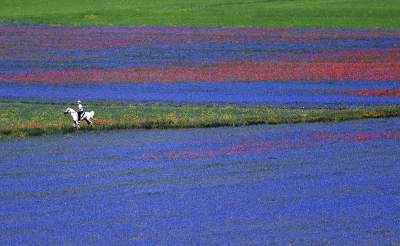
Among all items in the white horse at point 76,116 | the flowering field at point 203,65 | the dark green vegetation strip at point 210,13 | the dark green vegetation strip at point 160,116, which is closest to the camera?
the white horse at point 76,116

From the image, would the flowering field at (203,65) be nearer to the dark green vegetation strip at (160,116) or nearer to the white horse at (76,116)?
the dark green vegetation strip at (160,116)

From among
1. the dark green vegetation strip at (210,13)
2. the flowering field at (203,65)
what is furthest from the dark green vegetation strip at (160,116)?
the dark green vegetation strip at (210,13)

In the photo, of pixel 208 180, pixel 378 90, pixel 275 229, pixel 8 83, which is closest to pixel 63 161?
pixel 208 180

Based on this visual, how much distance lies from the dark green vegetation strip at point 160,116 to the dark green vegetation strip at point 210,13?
98.0ft

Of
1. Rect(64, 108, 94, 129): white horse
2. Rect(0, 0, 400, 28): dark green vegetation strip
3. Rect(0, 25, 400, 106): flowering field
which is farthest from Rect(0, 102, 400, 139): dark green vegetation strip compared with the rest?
Rect(0, 0, 400, 28): dark green vegetation strip

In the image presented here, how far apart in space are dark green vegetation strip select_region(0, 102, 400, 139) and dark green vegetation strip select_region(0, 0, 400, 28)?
98.0 ft

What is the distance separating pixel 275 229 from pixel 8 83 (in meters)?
21.4

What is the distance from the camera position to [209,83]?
108 feet

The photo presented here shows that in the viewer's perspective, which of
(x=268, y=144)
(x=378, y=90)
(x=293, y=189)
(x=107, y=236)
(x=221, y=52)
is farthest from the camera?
Answer: (x=221, y=52)

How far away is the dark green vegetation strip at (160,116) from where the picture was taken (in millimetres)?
23344

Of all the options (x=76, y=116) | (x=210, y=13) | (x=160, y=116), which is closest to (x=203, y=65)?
(x=160, y=116)

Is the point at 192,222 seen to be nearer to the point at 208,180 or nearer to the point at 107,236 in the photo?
the point at 107,236

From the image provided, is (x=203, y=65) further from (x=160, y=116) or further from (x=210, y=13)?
(x=210, y=13)

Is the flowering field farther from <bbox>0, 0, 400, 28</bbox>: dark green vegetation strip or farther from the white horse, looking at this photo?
the white horse
